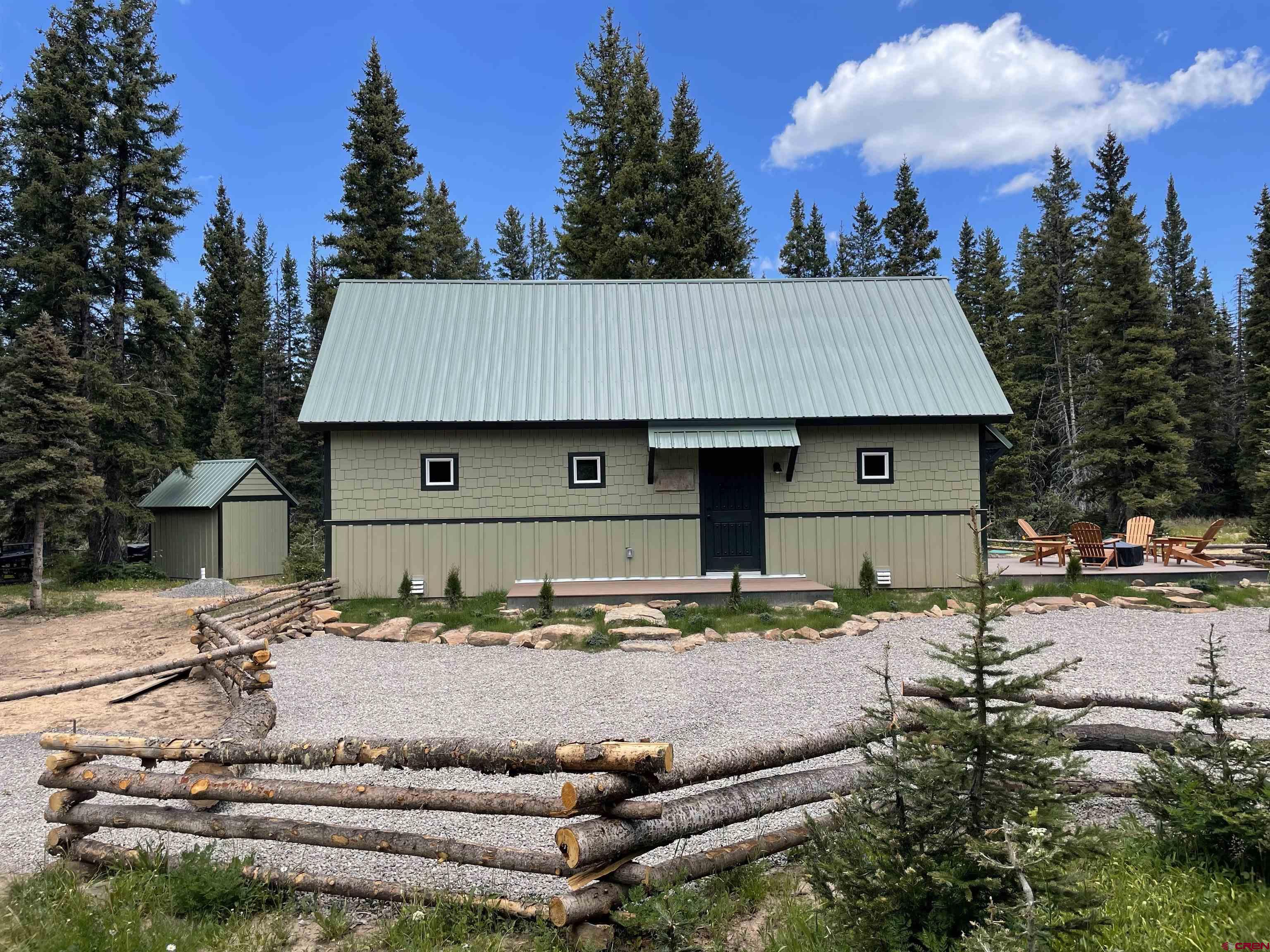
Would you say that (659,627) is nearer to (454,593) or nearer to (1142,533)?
(454,593)

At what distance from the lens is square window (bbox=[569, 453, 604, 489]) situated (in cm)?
1322

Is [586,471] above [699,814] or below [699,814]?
above

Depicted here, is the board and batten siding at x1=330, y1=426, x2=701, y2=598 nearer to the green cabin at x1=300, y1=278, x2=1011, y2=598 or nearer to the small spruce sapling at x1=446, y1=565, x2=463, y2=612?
the green cabin at x1=300, y1=278, x2=1011, y2=598

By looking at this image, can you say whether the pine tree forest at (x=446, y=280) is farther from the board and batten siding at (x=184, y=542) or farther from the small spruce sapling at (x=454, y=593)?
the small spruce sapling at (x=454, y=593)

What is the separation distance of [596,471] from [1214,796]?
35.0 feet

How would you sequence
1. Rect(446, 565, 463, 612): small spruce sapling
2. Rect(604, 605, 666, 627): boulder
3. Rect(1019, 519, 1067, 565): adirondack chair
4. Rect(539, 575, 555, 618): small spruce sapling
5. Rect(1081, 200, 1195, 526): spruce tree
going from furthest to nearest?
1. Rect(1081, 200, 1195, 526): spruce tree
2. Rect(1019, 519, 1067, 565): adirondack chair
3. Rect(446, 565, 463, 612): small spruce sapling
4. Rect(539, 575, 555, 618): small spruce sapling
5. Rect(604, 605, 666, 627): boulder

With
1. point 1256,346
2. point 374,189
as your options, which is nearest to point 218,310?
point 374,189

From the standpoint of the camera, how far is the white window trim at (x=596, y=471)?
520 inches

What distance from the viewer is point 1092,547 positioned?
44.7 feet

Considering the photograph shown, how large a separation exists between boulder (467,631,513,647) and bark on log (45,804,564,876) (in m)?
5.79

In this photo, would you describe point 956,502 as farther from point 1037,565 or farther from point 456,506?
point 456,506

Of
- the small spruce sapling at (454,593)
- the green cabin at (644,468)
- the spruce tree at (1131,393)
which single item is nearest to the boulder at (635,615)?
the green cabin at (644,468)

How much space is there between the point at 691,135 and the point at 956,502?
783 inches

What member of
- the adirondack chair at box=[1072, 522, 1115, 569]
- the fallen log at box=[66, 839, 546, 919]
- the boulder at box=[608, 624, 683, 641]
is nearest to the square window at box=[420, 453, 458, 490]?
the boulder at box=[608, 624, 683, 641]
